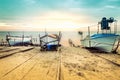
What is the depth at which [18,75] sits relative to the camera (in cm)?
770

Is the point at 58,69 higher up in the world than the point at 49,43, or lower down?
lower down

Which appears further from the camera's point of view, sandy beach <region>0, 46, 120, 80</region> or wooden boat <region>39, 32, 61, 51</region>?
wooden boat <region>39, 32, 61, 51</region>

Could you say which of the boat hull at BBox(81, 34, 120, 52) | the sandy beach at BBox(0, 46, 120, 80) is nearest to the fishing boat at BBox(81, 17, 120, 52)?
the boat hull at BBox(81, 34, 120, 52)

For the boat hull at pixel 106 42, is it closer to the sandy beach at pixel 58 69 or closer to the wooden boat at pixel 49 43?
the wooden boat at pixel 49 43

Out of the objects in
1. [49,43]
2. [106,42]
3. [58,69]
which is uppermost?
[106,42]

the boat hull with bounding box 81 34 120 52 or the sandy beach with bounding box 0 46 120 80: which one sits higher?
the boat hull with bounding box 81 34 120 52

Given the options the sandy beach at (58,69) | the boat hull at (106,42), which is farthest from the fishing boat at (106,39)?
the sandy beach at (58,69)

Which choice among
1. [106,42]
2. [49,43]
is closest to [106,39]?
[106,42]

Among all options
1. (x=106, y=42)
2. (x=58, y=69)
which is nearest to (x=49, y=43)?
(x=106, y=42)

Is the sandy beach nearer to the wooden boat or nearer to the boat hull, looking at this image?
the boat hull

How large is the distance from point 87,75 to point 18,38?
36.7 metres

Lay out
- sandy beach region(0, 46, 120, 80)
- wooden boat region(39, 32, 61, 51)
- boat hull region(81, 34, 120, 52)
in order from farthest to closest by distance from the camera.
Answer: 1. wooden boat region(39, 32, 61, 51)
2. boat hull region(81, 34, 120, 52)
3. sandy beach region(0, 46, 120, 80)

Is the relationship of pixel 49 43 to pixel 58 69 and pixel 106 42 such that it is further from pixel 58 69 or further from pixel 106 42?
pixel 58 69

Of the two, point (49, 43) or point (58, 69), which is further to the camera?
point (49, 43)
